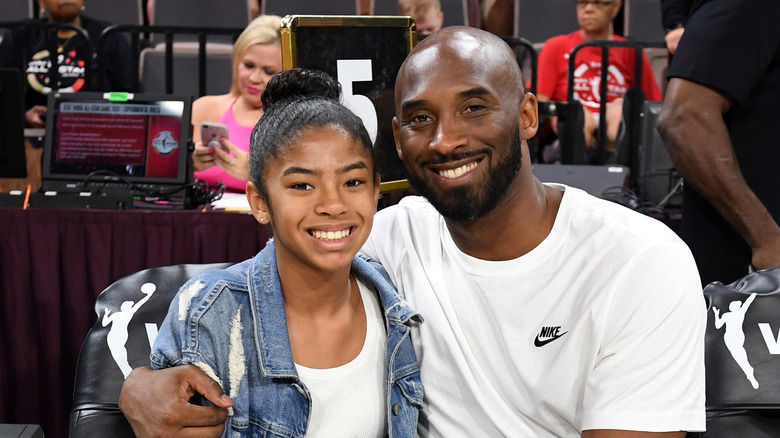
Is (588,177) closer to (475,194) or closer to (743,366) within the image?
(743,366)

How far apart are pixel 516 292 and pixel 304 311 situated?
420 millimetres

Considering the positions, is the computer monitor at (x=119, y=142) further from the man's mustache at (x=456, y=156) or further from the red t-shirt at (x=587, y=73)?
the red t-shirt at (x=587, y=73)

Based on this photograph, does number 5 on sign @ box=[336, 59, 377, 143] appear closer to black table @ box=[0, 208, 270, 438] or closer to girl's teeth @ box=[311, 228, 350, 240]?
girl's teeth @ box=[311, 228, 350, 240]

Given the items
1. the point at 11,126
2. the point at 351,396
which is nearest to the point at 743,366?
the point at 351,396

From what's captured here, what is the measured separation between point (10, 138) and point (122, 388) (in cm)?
227

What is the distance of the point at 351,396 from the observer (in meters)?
1.81

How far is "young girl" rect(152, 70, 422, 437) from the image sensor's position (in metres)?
1.73

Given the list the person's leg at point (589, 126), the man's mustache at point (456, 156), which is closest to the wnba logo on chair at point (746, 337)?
the man's mustache at point (456, 156)

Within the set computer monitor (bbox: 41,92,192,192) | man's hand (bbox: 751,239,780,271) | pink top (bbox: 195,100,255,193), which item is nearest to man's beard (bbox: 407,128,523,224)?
man's hand (bbox: 751,239,780,271)

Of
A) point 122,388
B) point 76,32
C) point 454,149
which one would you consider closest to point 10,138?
point 76,32

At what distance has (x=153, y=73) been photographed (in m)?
5.35

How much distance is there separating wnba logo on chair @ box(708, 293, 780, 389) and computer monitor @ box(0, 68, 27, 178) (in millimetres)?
2811

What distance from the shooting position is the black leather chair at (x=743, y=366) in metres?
1.90

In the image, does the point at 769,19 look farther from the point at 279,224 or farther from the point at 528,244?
the point at 279,224
